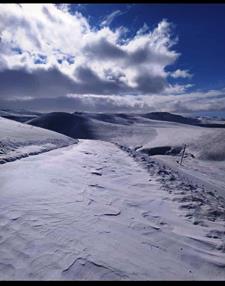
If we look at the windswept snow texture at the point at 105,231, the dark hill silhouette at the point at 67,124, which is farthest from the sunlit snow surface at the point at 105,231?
the dark hill silhouette at the point at 67,124

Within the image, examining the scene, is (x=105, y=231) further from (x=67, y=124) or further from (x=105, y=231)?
(x=67, y=124)

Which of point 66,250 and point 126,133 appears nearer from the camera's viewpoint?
point 66,250

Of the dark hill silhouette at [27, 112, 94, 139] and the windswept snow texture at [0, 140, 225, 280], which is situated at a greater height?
Answer: the dark hill silhouette at [27, 112, 94, 139]

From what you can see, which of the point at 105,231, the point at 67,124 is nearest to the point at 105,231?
the point at 105,231

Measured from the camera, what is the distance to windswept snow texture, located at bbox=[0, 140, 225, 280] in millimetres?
4665

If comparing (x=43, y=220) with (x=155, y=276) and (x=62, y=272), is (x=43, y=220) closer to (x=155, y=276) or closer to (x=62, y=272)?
(x=62, y=272)

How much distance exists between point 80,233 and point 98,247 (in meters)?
0.67

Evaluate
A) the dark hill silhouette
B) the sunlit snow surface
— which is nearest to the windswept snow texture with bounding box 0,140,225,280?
the sunlit snow surface

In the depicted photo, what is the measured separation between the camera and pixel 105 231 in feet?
20.1

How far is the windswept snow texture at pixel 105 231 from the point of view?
4.67m

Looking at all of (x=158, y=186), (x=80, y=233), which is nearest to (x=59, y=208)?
(x=80, y=233)

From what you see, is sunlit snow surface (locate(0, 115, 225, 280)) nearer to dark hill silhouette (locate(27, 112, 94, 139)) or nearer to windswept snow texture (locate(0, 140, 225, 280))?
windswept snow texture (locate(0, 140, 225, 280))

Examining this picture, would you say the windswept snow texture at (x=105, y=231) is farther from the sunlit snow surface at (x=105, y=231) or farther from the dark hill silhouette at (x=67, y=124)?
the dark hill silhouette at (x=67, y=124)

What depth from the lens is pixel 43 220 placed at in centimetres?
640
